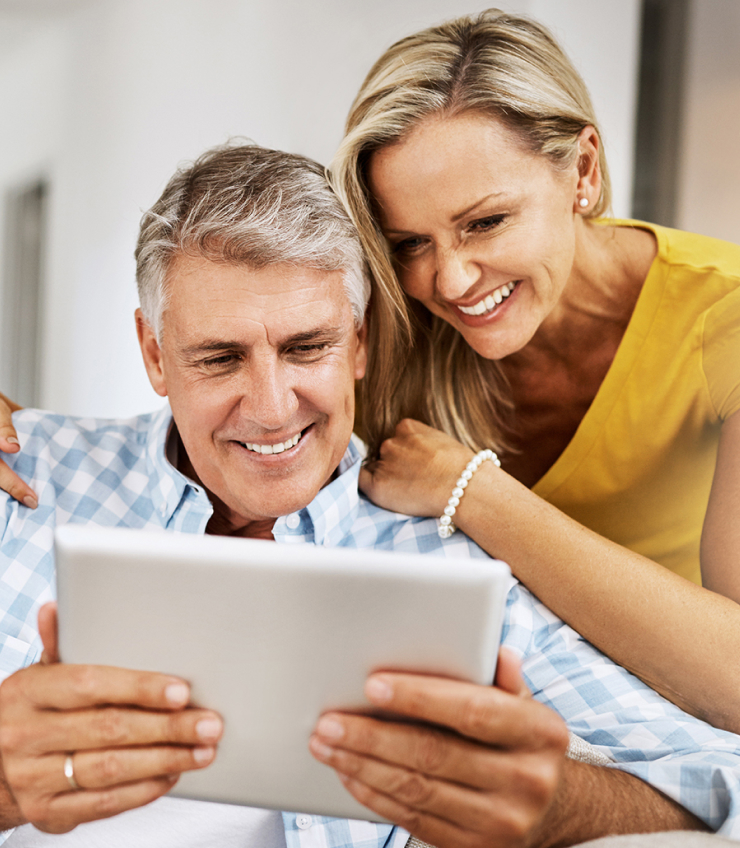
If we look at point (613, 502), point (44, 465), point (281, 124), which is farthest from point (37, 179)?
point (613, 502)

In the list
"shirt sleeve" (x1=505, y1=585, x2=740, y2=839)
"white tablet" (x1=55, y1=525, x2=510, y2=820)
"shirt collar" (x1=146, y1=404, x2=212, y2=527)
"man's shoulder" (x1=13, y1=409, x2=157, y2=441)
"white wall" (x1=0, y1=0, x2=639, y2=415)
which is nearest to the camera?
"white tablet" (x1=55, y1=525, x2=510, y2=820)

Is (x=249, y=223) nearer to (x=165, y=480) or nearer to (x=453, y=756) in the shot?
(x=165, y=480)

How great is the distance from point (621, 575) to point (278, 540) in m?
0.57

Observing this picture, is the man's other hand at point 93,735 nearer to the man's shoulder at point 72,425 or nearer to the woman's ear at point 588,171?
the man's shoulder at point 72,425

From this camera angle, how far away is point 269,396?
127 centimetres

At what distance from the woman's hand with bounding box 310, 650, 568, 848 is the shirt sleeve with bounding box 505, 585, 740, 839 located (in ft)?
1.02

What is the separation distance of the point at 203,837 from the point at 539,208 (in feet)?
3.77

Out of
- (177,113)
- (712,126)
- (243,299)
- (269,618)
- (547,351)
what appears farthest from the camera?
(712,126)

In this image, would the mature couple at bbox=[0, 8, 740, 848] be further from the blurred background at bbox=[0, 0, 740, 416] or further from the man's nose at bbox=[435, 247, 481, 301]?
the blurred background at bbox=[0, 0, 740, 416]

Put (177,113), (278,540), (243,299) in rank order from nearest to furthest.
A: (243,299) < (278,540) < (177,113)

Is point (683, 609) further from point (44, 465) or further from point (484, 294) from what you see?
point (44, 465)

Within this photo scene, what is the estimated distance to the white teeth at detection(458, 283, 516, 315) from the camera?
56.9 inches

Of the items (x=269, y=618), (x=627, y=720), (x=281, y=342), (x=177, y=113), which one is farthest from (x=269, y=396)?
(x=177, y=113)

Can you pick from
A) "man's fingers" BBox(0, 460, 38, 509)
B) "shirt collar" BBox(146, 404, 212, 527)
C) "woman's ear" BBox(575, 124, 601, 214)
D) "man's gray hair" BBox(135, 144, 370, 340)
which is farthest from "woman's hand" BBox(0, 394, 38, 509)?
"woman's ear" BBox(575, 124, 601, 214)
